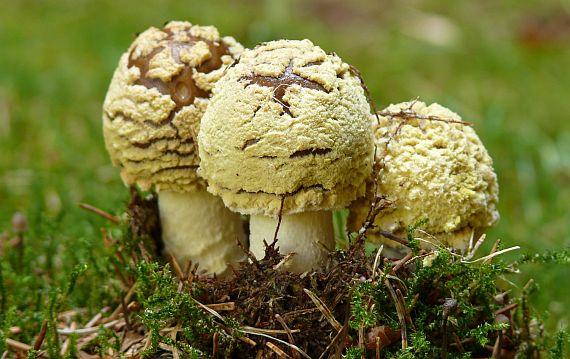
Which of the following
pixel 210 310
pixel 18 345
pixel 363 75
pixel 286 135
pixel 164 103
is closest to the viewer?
pixel 286 135

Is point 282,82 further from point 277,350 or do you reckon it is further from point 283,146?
point 277,350

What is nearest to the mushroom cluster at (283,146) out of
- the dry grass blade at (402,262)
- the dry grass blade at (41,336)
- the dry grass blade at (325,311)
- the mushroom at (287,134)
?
the mushroom at (287,134)

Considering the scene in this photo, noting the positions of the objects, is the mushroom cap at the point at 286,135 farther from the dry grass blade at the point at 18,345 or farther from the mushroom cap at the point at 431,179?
the dry grass blade at the point at 18,345

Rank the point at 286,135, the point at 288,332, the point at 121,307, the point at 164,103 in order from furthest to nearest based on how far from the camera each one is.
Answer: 1. the point at 121,307
2. the point at 164,103
3. the point at 288,332
4. the point at 286,135

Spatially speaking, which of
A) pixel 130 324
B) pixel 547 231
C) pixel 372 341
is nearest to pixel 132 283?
pixel 130 324

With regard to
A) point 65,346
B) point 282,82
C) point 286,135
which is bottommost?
point 65,346

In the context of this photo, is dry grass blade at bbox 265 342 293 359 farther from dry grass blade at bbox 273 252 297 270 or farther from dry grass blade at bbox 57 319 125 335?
dry grass blade at bbox 57 319 125 335

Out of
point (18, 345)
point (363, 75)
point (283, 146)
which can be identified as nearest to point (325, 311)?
point (283, 146)

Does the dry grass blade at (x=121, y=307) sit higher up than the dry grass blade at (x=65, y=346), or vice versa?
the dry grass blade at (x=121, y=307)
